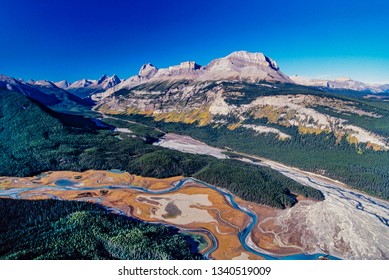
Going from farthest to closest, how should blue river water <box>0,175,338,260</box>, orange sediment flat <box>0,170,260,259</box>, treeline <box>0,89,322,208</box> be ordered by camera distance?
treeline <box>0,89,322,208</box> < orange sediment flat <box>0,170,260,259</box> < blue river water <box>0,175,338,260</box>

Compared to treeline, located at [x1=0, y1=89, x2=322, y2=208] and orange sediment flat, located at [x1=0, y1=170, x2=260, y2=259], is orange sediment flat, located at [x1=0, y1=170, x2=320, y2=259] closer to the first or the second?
orange sediment flat, located at [x1=0, y1=170, x2=260, y2=259]

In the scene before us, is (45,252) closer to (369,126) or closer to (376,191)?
(376,191)

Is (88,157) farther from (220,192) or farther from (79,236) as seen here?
(79,236)

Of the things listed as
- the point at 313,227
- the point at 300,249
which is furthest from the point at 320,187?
the point at 300,249

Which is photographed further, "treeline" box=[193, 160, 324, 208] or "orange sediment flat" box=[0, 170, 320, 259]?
"treeline" box=[193, 160, 324, 208]

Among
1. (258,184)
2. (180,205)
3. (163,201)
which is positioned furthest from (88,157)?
(258,184)

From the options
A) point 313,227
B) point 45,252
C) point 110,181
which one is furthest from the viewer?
point 110,181

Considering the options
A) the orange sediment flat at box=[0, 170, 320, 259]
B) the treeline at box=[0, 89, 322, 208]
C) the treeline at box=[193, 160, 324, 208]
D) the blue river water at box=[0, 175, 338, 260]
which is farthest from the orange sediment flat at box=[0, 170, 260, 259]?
the treeline at box=[193, 160, 324, 208]
